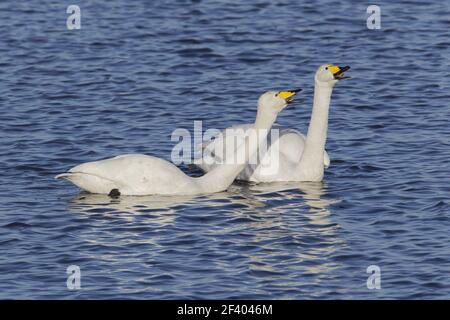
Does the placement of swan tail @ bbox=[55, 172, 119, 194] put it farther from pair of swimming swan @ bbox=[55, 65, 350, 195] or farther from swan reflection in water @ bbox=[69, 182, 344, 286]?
swan reflection in water @ bbox=[69, 182, 344, 286]

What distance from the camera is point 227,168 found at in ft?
58.4

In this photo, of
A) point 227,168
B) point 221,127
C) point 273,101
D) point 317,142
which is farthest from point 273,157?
point 221,127

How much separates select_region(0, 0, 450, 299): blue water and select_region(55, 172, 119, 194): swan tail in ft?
0.63

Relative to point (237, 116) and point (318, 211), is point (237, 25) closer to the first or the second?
point (237, 116)

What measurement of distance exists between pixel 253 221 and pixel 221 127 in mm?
4600

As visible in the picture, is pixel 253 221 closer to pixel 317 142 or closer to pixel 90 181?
pixel 317 142

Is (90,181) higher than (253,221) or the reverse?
higher

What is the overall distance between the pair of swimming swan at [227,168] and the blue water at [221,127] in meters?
0.19

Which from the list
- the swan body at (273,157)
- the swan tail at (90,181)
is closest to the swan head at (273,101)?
the swan body at (273,157)

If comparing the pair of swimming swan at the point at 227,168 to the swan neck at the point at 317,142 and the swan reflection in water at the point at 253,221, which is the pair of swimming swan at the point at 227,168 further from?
the swan reflection in water at the point at 253,221

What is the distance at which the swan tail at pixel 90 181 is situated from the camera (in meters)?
17.4

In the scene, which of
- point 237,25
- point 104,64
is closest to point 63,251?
point 104,64

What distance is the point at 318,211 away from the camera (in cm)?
1697
